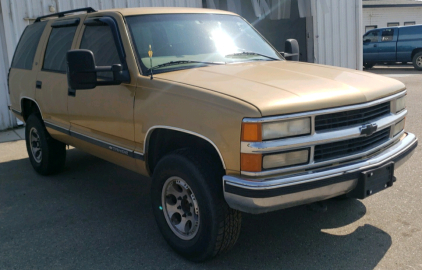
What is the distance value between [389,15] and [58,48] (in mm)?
29041

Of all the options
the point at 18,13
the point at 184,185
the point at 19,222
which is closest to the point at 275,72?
the point at 184,185

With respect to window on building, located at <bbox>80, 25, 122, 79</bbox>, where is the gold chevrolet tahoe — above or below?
below

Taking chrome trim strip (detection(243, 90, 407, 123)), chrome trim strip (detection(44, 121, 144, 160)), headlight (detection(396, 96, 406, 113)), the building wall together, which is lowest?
chrome trim strip (detection(44, 121, 144, 160))

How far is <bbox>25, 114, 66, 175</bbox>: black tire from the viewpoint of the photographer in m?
5.66

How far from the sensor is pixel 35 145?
19.8ft

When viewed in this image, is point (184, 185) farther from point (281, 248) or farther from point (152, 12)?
point (152, 12)

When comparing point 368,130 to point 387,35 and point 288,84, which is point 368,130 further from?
point 387,35

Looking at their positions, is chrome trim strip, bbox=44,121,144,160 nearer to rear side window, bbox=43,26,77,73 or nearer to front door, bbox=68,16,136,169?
front door, bbox=68,16,136,169

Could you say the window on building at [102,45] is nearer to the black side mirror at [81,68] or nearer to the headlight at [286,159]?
the black side mirror at [81,68]

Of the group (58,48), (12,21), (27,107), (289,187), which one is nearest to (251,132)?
(289,187)

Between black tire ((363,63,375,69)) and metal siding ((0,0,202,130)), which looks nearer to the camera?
metal siding ((0,0,202,130))

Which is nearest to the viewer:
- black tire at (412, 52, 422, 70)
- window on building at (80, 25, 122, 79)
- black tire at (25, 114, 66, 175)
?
window on building at (80, 25, 122, 79)

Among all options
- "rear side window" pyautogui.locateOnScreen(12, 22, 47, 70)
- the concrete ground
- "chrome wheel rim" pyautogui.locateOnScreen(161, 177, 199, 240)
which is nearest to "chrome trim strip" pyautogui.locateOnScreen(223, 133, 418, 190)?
"chrome wheel rim" pyautogui.locateOnScreen(161, 177, 199, 240)

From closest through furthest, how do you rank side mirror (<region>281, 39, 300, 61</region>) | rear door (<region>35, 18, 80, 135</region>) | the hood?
the hood < rear door (<region>35, 18, 80, 135</region>) < side mirror (<region>281, 39, 300, 61</region>)
